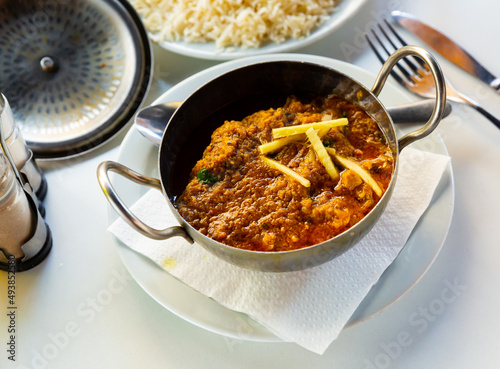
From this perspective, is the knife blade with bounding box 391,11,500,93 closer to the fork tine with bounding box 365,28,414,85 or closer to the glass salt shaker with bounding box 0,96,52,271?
the fork tine with bounding box 365,28,414,85

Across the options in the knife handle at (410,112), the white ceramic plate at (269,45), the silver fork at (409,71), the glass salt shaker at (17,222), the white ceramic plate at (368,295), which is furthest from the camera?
the white ceramic plate at (269,45)

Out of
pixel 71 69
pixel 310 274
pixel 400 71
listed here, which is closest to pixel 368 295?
pixel 310 274

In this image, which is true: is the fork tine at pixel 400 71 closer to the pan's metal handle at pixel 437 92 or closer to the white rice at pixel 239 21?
the white rice at pixel 239 21

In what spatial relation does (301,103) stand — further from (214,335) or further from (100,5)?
(100,5)

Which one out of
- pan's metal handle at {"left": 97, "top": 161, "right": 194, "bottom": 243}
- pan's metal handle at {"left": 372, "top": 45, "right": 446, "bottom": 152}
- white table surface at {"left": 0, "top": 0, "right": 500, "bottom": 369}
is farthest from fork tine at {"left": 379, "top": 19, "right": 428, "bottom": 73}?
pan's metal handle at {"left": 97, "top": 161, "right": 194, "bottom": 243}

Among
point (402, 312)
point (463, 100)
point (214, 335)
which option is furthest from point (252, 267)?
point (463, 100)

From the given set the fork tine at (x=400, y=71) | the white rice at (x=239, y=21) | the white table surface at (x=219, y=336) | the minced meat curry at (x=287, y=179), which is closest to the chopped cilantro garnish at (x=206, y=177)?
the minced meat curry at (x=287, y=179)
